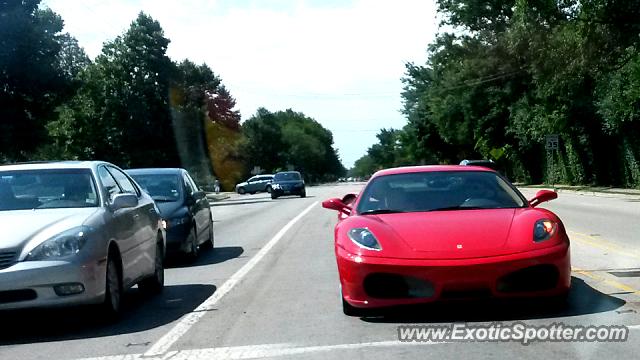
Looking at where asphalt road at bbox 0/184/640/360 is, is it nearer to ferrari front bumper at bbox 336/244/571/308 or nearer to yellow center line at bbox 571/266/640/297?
yellow center line at bbox 571/266/640/297

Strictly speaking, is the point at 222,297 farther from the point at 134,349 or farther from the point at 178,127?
the point at 178,127

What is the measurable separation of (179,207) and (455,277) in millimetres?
7682

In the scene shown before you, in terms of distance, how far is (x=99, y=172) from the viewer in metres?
9.09

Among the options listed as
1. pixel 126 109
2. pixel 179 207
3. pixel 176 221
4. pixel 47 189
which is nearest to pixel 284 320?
pixel 47 189

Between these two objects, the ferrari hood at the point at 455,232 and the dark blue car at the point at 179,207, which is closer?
the ferrari hood at the point at 455,232

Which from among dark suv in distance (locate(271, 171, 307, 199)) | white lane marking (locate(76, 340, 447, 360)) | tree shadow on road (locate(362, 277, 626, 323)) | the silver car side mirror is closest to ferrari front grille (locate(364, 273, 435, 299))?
tree shadow on road (locate(362, 277, 626, 323))

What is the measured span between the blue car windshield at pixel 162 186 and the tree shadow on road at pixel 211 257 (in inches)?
40.3

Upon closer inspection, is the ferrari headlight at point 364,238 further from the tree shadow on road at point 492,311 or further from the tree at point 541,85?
the tree at point 541,85

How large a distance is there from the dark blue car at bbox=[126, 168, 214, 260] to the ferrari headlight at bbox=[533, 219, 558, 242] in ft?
23.2

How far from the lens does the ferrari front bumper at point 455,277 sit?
7051mm

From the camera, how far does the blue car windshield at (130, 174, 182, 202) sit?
47.2 feet

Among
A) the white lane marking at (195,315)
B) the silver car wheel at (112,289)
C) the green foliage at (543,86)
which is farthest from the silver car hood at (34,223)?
the green foliage at (543,86)

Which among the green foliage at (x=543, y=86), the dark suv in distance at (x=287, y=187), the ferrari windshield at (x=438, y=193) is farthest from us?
the dark suv in distance at (x=287, y=187)

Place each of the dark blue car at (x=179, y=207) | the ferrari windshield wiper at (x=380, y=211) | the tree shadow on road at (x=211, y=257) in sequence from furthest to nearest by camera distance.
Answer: the tree shadow on road at (x=211, y=257), the dark blue car at (x=179, y=207), the ferrari windshield wiper at (x=380, y=211)
